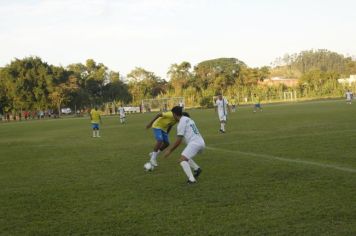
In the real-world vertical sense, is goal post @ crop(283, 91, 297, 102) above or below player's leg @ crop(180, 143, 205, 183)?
above

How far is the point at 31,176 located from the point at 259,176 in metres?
5.53

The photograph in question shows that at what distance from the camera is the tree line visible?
7662 centimetres

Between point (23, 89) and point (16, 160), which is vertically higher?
point (23, 89)

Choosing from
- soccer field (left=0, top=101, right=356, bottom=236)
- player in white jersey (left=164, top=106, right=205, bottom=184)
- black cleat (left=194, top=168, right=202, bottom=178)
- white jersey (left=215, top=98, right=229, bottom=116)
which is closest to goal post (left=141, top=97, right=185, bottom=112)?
white jersey (left=215, top=98, right=229, bottom=116)

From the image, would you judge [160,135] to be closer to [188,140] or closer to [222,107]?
[188,140]

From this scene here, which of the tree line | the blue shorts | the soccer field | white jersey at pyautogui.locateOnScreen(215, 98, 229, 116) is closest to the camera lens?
the soccer field

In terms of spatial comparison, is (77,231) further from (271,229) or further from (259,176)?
(259,176)

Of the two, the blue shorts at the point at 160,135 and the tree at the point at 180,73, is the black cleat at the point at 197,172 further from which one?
the tree at the point at 180,73

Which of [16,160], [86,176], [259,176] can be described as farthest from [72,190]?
[16,160]

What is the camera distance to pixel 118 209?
7.31 m

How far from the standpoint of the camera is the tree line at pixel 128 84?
251 ft

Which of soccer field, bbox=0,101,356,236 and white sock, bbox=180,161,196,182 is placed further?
white sock, bbox=180,161,196,182

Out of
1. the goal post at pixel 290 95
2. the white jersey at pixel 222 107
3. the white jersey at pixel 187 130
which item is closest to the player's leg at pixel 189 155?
the white jersey at pixel 187 130

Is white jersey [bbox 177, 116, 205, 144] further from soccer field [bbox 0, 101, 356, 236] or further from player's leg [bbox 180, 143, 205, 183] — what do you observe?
soccer field [bbox 0, 101, 356, 236]
